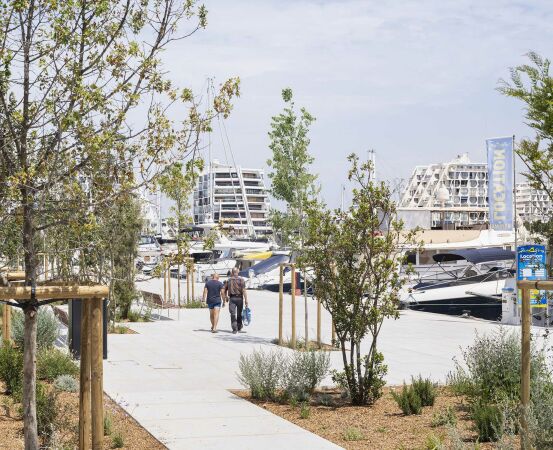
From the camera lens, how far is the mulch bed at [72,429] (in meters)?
9.83

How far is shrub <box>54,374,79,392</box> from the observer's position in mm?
13010

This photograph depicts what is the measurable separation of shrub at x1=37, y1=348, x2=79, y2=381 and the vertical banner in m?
19.2

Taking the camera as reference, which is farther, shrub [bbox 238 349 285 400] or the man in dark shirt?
the man in dark shirt

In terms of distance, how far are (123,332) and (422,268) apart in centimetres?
1957

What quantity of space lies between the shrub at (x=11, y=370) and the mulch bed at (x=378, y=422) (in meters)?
3.08

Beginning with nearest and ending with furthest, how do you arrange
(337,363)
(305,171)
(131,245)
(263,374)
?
(263,374), (337,363), (305,171), (131,245)

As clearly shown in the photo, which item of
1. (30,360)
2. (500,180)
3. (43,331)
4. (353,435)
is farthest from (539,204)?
(500,180)

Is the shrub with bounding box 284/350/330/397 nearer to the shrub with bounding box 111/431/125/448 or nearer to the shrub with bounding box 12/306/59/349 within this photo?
the shrub with bounding box 111/431/125/448

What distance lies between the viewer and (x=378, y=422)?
11.5 m

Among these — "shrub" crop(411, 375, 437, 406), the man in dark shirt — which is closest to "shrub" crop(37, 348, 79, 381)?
"shrub" crop(411, 375, 437, 406)

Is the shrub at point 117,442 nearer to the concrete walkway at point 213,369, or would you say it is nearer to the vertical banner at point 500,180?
the concrete walkway at point 213,369

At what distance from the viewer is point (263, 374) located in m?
13.4

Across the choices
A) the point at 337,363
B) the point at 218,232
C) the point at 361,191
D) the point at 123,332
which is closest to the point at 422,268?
the point at 123,332

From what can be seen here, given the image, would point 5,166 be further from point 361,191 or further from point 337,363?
point 337,363
